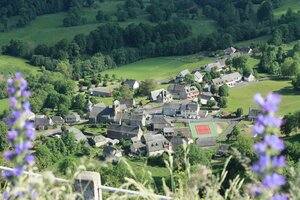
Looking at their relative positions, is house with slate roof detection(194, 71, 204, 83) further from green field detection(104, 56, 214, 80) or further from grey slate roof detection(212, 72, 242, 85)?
green field detection(104, 56, 214, 80)

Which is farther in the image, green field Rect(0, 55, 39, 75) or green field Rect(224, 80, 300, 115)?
green field Rect(0, 55, 39, 75)

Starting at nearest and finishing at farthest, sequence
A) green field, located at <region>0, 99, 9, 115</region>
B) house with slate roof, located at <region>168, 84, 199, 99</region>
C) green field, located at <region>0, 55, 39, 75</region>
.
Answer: green field, located at <region>0, 99, 9, 115</region> → house with slate roof, located at <region>168, 84, 199, 99</region> → green field, located at <region>0, 55, 39, 75</region>

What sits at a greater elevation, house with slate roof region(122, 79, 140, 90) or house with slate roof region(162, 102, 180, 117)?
house with slate roof region(122, 79, 140, 90)

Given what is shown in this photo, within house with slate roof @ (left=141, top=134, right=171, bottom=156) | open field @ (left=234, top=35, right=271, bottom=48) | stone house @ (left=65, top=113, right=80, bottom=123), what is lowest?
stone house @ (left=65, top=113, right=80, bottom=123)

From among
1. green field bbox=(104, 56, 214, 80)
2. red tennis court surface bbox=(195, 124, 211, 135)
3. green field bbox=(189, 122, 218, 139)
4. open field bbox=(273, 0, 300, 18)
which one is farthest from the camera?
open field bbox=(273, 0, 300, 18)

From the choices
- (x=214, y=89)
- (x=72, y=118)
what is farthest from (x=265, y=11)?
(x=72, y=118)

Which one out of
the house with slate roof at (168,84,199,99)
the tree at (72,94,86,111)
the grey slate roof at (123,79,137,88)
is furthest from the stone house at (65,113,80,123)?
the house with slate roof at (168,84,199,99)
